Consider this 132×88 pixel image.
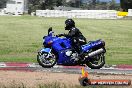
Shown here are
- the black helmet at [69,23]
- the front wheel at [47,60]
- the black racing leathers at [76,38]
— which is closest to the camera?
the black racing leathers at [76,38]

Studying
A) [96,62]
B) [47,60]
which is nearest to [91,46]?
[96,62]

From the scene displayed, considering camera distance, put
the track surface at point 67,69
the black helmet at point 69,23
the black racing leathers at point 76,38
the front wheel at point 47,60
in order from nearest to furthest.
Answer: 1. the track surface at point 67,69
2. the black racing leathers at point 76,38
3. the black helmet at point 69,23
4. the front wheel at point 47,60

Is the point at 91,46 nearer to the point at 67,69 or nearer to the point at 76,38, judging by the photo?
the point at 76,38

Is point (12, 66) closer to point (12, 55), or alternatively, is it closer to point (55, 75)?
point (55, 75)

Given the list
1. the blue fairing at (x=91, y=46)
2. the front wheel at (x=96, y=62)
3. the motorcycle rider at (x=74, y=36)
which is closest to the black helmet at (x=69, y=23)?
the motorcycle rider at (x=74, y=36)

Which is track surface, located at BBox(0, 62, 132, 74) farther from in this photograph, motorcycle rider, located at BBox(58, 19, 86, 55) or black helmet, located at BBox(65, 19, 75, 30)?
black helmet, located at BBox(65, 19, 75, 30)

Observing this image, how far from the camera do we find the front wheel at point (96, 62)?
14320mm

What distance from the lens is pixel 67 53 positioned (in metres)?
14.3

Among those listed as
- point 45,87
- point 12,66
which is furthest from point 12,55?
point 45,87

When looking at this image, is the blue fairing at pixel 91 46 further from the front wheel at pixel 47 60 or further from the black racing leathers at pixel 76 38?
the front wheel at pixel 47 60

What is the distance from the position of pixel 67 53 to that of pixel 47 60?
702 millimetres

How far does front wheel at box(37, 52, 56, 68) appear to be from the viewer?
14.4 m

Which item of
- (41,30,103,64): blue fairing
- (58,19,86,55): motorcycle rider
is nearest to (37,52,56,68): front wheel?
(41,30,103,64): blue fairing

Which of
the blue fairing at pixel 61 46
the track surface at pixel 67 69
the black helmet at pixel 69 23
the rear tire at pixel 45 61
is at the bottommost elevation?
the track surface at pixel 67 69
